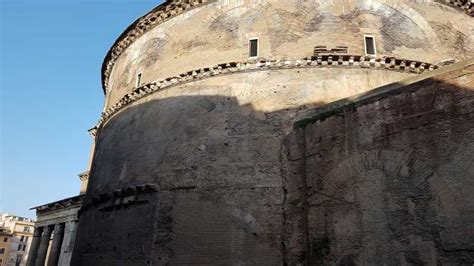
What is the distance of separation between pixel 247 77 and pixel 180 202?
318 cm

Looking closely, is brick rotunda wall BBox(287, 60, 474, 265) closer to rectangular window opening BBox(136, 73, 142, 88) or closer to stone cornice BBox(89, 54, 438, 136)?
stone cornice BBox(89, 54, 438, 136)

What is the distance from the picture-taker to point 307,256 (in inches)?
254

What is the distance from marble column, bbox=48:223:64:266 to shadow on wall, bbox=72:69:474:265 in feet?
20.6

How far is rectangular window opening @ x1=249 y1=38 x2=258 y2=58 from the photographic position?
9.27 m

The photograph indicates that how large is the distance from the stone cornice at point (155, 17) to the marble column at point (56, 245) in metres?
8.07

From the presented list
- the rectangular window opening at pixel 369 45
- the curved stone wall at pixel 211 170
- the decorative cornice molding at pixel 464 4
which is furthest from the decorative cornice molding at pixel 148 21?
the decorative cornice molding at pixel 464 4

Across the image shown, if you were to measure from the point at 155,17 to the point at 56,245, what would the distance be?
11.0 metres

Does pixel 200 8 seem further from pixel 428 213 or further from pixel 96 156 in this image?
pixel 428 213

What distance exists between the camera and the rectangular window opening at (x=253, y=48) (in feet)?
30.4

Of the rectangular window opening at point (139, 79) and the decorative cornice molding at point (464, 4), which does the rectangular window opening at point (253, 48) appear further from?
the decorative cornice molding at point (464, 4)

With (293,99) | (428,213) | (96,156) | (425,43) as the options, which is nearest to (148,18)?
(96,156)

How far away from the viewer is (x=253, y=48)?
9.36 meters

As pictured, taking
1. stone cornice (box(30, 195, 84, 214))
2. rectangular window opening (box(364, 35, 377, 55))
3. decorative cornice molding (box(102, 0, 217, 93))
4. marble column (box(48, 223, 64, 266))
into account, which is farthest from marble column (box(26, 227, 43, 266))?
rectangular window opening (box(364, 35, 377, 55))

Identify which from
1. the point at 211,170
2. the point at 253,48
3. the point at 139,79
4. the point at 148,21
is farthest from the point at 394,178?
the point at 148,21
